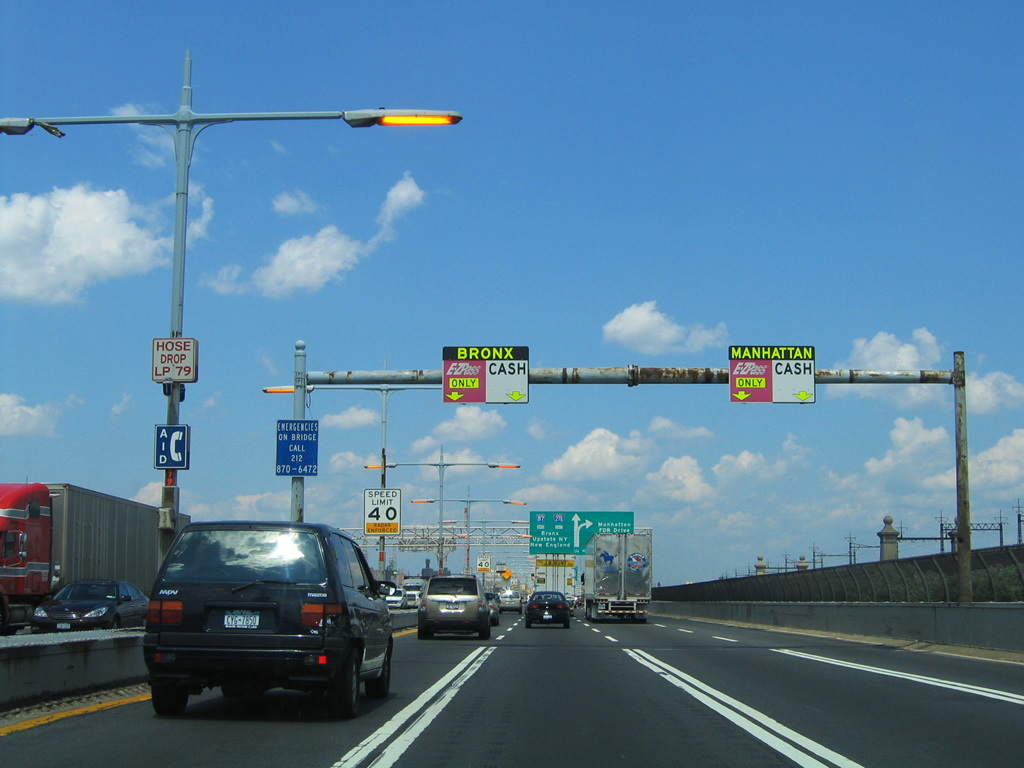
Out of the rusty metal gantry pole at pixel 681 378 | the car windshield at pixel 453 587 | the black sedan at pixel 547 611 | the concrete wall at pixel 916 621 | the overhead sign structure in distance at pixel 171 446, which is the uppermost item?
the rusty metal gantry pole at pixel 681 378

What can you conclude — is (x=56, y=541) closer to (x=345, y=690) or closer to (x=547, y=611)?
(x=547, y=611)

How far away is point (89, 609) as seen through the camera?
27031 mm

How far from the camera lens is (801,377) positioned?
2812cm

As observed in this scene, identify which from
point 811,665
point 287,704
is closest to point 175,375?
point 287,704

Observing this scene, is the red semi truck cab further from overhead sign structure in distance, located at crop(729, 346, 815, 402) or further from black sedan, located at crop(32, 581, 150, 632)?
overhead sign structure in distance, located at crop(729, 346, 815, 402)

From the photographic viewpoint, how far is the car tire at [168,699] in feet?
37.0

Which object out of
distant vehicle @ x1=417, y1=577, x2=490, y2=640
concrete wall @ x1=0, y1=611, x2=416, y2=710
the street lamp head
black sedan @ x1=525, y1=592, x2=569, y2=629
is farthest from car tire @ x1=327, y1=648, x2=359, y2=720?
black sedan @ x1=525, y1=592, x2=569, y2=629

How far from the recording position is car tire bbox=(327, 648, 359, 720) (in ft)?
36.4

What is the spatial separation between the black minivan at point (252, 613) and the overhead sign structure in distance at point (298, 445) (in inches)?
Answer: 528

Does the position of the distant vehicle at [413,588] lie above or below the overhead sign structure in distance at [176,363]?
below

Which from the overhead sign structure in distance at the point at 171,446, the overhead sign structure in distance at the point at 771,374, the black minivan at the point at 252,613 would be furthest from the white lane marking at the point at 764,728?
the overhead sign structure in distance at the point at 771,374

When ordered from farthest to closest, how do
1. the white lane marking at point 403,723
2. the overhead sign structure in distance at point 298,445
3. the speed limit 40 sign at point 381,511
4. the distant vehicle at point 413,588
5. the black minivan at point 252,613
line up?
the distant vehicle at point 413,588 < the speed limit 40 sign at point 381,511 < the overhead sign structure in distance at point 298,445 < the black minivan at point 252,613 < the white lane marking at point 403,723

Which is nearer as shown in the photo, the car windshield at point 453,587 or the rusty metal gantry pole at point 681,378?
the rusty metal gantry pole at point 681,378

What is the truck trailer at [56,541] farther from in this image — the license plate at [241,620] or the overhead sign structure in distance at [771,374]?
the license plate at [241,620]
